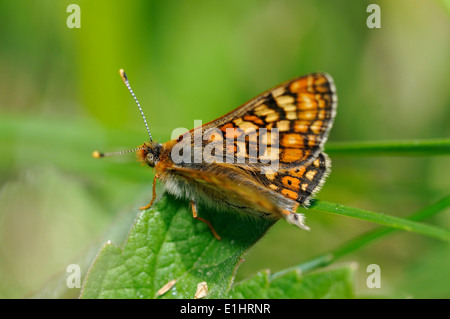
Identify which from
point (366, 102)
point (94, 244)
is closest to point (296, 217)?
point (94, 244)

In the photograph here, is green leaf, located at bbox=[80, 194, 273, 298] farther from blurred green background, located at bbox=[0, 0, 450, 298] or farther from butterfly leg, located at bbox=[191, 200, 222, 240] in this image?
blurred green background, located at bbox=[0, 0, 450, 298]

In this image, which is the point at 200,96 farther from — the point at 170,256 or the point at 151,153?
the point at 170,256

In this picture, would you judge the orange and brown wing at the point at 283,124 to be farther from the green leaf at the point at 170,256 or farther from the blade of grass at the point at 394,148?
the green leaf at the point at 170,256

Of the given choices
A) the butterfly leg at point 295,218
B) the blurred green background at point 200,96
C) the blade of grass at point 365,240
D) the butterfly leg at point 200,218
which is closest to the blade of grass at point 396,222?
the butterfly leg at point 295,218

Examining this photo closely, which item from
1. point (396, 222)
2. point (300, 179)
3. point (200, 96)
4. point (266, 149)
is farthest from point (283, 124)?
point (200, 96)

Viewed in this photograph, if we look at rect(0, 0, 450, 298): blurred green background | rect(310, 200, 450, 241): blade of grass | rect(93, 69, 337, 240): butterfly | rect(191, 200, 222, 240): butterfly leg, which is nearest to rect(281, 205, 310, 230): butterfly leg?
rect(93, 69, 337, 240): butterfly
